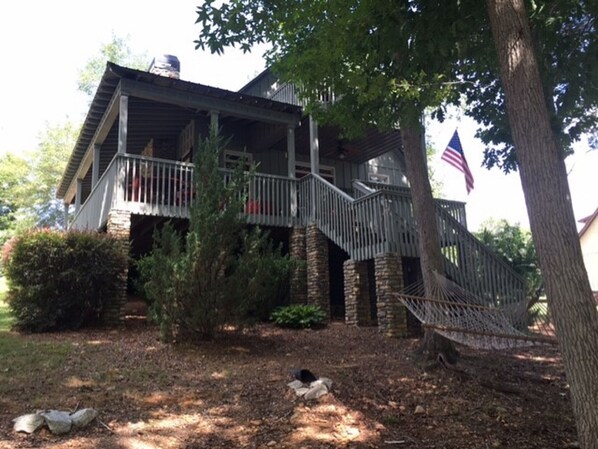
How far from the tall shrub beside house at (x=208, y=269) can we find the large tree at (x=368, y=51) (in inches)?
70.9

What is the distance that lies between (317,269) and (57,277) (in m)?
5.19

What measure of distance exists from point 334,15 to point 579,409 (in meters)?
5.43

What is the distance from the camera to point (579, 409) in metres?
3.53

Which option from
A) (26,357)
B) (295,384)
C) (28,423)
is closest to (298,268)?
(295,384)

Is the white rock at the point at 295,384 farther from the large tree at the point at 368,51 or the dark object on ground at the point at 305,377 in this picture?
the large tree at the point at 368,51

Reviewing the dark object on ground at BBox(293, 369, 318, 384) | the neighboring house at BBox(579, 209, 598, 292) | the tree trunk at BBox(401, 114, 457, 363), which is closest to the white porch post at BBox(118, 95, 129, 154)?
the tree trunk at BBox(401, 114, 457, 363)

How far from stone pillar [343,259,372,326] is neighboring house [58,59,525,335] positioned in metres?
0.02

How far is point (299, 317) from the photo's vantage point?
9.61 meters

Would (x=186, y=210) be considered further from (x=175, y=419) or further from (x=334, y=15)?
(x=175, y=419)

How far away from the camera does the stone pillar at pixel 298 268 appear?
36.0 ft

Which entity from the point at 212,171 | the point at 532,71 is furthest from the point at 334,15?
the point at 532,71

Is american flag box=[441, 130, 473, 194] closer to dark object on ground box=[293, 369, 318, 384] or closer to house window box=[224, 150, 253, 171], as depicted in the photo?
house window box=[224, 150, 253, 171]

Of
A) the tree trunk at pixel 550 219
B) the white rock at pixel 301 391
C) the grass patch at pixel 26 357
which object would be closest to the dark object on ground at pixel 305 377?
the white rock at pixel 301 391

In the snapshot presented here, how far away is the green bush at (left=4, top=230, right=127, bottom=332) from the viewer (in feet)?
27.7
